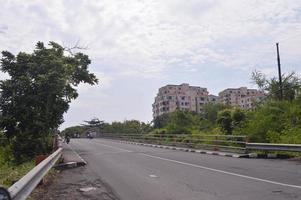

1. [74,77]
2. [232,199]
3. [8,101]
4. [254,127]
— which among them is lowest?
[232,199]

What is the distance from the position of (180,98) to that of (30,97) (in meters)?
121

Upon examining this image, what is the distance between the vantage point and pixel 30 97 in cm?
3288

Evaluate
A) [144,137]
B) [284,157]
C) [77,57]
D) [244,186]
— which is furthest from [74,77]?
[244,186]

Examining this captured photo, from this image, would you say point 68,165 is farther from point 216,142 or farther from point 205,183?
point 216,142

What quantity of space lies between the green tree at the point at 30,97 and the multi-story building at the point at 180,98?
4447 inches

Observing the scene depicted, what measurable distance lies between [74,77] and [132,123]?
1968 inches

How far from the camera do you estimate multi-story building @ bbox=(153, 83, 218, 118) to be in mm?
A: 151000

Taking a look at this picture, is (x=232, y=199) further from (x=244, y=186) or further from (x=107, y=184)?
(x=107, y=184)

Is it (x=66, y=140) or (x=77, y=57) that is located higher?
(x=77, y=57)

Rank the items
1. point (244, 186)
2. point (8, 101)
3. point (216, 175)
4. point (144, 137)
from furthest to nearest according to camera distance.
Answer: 1. point (144, 137)
2. point (8, 101)
3. point (216, 175)
4. point (244, 186)

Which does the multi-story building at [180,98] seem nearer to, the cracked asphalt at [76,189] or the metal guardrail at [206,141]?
the metal guardrail at [206,141]

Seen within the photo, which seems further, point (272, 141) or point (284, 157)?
point (272, 141)

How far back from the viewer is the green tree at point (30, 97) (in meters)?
32.6

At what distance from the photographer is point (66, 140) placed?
57.8 m
